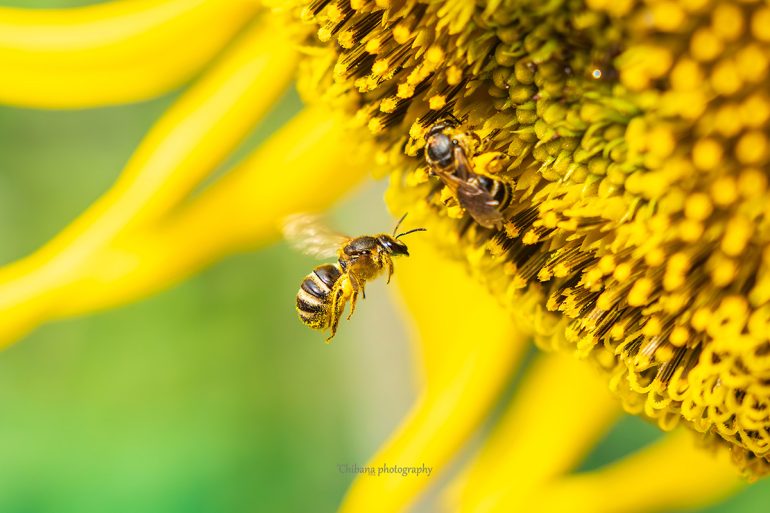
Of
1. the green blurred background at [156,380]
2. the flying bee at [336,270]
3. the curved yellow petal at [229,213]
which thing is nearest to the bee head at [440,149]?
the flying bee at [336,270]

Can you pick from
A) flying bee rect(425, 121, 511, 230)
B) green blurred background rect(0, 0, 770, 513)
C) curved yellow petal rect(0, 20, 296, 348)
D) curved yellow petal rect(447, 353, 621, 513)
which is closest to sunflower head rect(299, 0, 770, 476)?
flying bee rect(425, 121, 511, 230)

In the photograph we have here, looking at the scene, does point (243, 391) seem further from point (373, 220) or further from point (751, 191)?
point (751, 191)

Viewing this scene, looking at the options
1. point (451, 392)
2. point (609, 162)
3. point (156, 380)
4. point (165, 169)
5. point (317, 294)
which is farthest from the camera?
point (156, 380)

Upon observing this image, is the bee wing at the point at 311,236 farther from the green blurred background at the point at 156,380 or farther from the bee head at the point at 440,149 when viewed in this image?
the green blurred background at the point at 156,380

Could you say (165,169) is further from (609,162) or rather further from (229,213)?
(609,162)

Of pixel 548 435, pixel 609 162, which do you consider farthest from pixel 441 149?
pixel 548 435
